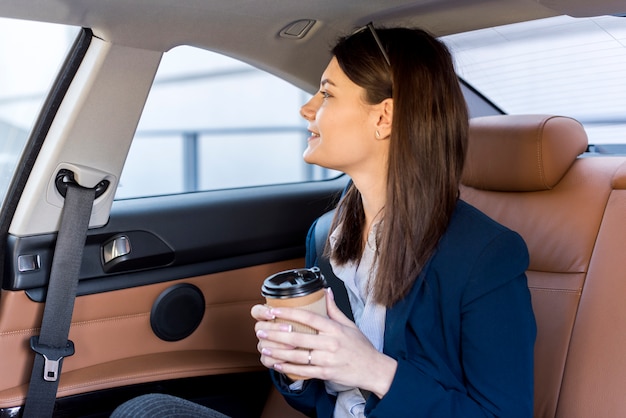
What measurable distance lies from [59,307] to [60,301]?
14 mm

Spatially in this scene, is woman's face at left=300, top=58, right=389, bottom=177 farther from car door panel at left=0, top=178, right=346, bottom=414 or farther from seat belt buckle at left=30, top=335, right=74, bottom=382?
seat belt buckle at left=30, top=335, right=74, bottom=382

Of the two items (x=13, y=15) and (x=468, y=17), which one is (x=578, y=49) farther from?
(x=13, y=15)

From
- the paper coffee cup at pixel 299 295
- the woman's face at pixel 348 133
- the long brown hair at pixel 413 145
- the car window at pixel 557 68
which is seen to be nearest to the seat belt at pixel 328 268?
the long brown hair at pixel 413 145

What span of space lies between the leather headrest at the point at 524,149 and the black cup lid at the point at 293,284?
73cm

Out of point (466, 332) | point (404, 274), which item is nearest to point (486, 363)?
point (466, 332)

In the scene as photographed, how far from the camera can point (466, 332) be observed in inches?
55.7

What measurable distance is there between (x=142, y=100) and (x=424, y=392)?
3.35 feet

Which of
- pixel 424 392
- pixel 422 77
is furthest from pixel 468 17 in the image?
pixel 424 392

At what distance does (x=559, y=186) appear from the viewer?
6.07 ft

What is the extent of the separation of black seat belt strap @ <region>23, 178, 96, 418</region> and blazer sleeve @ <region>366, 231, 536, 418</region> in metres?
0.83

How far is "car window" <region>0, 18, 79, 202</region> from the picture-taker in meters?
1.88

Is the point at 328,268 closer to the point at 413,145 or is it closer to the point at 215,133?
the point at 413,145

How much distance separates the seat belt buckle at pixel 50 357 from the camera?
1813mm

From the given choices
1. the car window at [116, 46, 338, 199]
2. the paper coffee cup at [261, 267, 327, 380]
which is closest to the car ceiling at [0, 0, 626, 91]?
the paper coffee cup at [261, 267, 327, 380]
